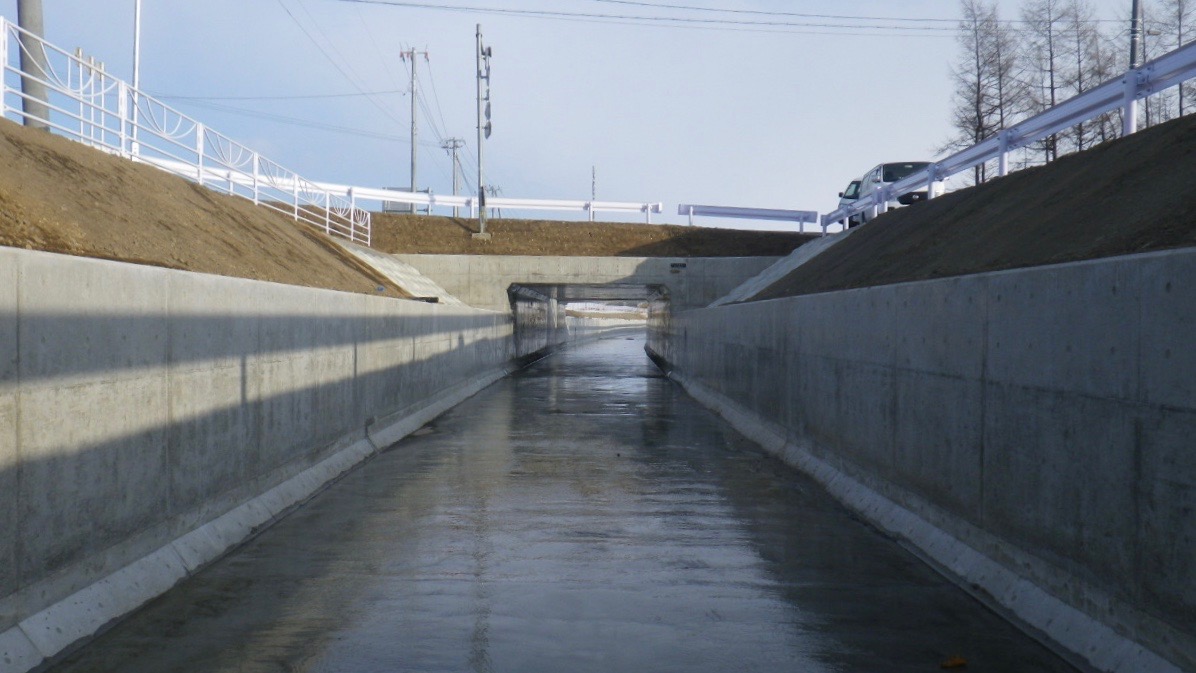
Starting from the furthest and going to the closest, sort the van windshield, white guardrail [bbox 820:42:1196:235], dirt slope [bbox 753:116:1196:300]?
1. the van windshield
2. white guardrail [bbox 820:42:1196:235]
3. dirt slope [bbox 753:116:1196:300]

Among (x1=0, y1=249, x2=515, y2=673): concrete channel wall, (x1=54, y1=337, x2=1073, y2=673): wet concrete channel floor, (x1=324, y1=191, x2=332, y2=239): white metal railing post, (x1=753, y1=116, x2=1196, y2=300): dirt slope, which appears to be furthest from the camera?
(x1=324, y1=191, x2=332, y2=239): white metal railing post

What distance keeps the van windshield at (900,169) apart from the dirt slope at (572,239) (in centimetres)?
1057

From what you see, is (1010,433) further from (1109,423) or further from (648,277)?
(648,277)

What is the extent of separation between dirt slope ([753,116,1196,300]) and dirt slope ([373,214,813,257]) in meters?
21.9

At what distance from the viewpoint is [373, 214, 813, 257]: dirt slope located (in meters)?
46.2

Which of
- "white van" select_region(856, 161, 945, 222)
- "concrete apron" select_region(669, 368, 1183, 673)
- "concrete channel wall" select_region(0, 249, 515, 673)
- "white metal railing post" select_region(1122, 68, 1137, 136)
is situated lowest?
"concrete apron" select_region(669, 368, 1183, 673)

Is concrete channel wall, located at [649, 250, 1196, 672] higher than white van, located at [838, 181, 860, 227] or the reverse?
the reverse

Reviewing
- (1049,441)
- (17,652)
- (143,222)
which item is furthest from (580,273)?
(17,652)

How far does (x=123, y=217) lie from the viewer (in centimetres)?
1563

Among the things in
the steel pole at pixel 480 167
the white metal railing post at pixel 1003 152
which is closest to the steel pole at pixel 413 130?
the steel pole at pixel 480 167

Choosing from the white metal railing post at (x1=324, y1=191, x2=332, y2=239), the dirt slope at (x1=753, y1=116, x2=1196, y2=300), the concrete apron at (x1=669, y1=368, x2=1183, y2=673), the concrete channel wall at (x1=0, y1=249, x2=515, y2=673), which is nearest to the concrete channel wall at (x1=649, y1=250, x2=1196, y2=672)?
the concrete apron at (x1=669, y1=368, x2=1183, y2=673)

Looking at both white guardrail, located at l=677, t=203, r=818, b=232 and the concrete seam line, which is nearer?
the concrete seam line

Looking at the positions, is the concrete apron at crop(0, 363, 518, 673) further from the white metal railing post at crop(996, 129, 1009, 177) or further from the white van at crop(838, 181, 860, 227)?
the white van at crop(838, 181, 860, 227)

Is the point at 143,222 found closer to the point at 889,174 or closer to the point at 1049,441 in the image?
the point at 1049,441
